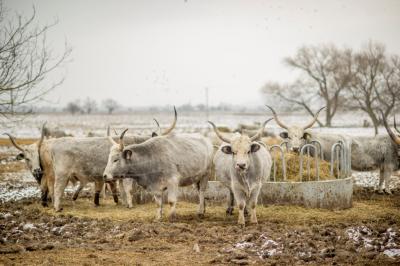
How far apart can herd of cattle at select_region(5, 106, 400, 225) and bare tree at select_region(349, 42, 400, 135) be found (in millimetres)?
24740

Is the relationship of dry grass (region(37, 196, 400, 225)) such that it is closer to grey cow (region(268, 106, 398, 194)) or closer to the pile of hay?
the pile of hay

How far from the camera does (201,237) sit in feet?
28.0

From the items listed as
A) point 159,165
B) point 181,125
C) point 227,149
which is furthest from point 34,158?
point 181,125

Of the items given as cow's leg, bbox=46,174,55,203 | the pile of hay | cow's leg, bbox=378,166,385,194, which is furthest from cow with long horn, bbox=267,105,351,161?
cow's leg, bbox=46,174,55,203

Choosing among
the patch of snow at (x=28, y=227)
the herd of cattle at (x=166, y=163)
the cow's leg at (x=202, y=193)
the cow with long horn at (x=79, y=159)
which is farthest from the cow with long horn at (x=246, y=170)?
the patch of snow at (x=28, y=227)

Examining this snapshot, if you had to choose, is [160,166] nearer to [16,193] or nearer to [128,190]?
[128,190]

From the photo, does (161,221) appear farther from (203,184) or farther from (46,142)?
(46,142)

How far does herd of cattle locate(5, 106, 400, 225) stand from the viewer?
32.4 ft

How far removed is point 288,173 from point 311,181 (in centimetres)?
116

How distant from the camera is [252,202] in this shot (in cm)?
983

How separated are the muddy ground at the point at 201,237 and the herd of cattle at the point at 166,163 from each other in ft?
2.08

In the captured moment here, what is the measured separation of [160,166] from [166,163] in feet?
0.44

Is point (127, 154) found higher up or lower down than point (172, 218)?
higher up

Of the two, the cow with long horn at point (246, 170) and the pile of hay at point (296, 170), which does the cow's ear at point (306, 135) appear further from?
the cow with long horn at point (246, 170)
